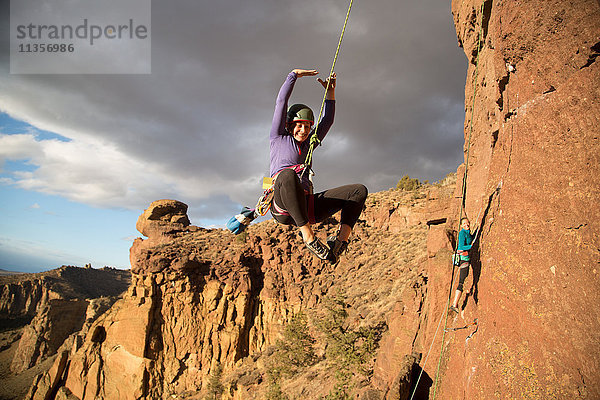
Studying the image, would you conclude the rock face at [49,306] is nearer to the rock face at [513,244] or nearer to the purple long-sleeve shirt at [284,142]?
the rock face at [513,244]

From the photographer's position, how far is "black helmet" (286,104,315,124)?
4.43 m

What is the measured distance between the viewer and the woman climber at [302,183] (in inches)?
156

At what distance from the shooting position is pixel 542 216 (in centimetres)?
327

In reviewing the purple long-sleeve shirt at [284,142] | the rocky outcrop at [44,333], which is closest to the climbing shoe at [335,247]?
the purple long-sleeve shirt at [284,142]

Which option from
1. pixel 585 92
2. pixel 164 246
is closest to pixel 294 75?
pixel 585 92

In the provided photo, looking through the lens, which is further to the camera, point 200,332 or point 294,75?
point 200,332

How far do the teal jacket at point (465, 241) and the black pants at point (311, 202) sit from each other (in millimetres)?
2224

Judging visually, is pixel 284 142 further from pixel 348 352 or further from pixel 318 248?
pixel 348 352

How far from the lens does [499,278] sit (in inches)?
149

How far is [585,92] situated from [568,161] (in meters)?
0.60

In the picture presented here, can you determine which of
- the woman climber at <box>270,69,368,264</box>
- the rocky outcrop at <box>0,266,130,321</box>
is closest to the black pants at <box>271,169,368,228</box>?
the woman climber at <box>270,69,368,264</box>

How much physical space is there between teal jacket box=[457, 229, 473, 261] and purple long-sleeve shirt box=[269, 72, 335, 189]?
313 centimetres

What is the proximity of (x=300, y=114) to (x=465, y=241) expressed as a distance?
141 inches

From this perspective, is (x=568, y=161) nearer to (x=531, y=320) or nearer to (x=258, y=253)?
(x=531, y=320)
